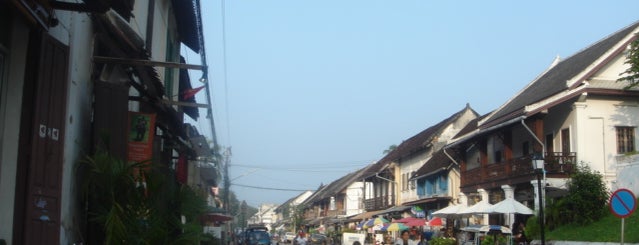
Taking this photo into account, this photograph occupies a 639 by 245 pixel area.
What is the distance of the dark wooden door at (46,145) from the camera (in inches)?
301

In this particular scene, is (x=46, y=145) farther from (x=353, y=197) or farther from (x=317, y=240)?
(x=353, y=197)

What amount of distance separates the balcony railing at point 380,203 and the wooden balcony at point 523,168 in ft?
62.7

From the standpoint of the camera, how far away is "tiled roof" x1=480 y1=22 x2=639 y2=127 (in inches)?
1104

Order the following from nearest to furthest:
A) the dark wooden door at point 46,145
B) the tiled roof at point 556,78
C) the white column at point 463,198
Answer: the dark wooden door at point 46,145 → the tiled roof at point 556,78 → the white column at point 463,198

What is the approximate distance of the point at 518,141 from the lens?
103 ft

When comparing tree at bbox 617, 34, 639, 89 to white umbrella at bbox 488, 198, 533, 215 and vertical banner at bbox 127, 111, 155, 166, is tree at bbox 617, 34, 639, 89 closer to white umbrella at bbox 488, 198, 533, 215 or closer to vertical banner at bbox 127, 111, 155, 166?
white umbrella at bbox 488, 198, 533, 215

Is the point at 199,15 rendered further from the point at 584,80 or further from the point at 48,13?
the point at 584,80

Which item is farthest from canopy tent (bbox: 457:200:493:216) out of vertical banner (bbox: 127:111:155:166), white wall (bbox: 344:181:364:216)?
white wall (bbox: 344:181:364:216)

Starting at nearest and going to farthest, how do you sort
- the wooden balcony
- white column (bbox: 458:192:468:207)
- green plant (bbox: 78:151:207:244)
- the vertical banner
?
green plant (bbox: 78:151:207:244)
the vertical banner
the wooden balcony
white column (bbox: 458:192:468:207)

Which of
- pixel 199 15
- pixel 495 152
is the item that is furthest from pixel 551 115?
pixel 199 15

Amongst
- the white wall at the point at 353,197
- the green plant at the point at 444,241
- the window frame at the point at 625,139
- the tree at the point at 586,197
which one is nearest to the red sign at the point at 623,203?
the tree at the point at 586,197

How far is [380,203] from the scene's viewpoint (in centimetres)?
5453

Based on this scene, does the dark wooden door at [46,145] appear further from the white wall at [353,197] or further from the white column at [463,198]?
the white wall at [353,197]

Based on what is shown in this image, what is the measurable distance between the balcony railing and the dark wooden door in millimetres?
44070
